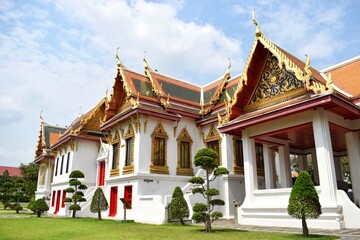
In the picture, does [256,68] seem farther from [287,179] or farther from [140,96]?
[140,96]

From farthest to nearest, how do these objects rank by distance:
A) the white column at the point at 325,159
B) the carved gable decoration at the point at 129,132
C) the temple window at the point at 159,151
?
the carved gable decoration at the point at 129,132, the temple window at the point at 159,151, the white column at the point at 325,159

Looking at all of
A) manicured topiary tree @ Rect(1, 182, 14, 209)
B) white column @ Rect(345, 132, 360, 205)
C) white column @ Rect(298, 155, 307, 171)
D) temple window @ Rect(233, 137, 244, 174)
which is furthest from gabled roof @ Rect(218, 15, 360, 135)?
manicured topiary tree @ Rect(1, 182, 14, 209)

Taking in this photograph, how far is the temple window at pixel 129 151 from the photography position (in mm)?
15047

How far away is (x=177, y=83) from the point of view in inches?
768

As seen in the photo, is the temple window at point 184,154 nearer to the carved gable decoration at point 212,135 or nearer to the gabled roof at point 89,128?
the carved gable decoration at point 212,135

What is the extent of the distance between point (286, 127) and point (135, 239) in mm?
6036

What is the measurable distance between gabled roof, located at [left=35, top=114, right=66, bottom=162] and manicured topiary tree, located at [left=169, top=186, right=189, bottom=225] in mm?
18264

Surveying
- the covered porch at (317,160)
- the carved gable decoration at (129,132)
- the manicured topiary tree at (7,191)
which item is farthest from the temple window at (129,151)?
the manicured topiary tree at (7,191)

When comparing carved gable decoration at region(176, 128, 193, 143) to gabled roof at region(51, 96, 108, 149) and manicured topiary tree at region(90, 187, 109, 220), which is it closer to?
manicured topiary tree at region(90, 187, 109, 220)

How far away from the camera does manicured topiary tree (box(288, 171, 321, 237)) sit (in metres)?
6.98

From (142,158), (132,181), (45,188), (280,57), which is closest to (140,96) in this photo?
(142,158)

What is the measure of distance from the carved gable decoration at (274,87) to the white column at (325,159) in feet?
3.78

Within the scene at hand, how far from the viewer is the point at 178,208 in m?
11.3

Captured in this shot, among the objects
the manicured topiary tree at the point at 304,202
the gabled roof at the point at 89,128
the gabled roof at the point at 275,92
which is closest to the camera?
the manicured topiary tree at the point at 304,202
